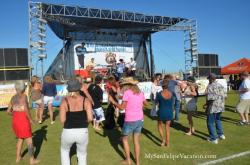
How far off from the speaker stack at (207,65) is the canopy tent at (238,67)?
83.1 inches

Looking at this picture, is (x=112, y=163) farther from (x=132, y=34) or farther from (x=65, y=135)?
(x=132, y=34)

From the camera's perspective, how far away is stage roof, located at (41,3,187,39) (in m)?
26.3

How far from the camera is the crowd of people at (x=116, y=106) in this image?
4836 millimetres

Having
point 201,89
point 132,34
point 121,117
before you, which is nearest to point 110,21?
point 132,34

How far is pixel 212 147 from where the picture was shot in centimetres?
754

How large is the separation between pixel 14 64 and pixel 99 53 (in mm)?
10512

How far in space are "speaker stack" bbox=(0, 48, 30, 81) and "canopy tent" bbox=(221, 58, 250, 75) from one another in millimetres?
17514

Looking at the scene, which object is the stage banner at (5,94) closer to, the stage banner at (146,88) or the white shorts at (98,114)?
the stage banner at (146,88)

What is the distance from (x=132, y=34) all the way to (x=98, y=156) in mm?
27371

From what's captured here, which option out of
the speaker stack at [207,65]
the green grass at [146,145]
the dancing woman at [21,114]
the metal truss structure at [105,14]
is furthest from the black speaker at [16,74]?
the speaker stack at [207,65]

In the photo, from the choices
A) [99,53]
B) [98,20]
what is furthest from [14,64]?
[98,20]

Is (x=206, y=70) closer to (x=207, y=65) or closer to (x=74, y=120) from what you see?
(x=207, y=65)

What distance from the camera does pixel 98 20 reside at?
29.8 meters

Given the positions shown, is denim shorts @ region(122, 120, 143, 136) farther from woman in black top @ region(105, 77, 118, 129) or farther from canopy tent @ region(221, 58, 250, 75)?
canopy tent @ region(221, 58, 250, 75)
